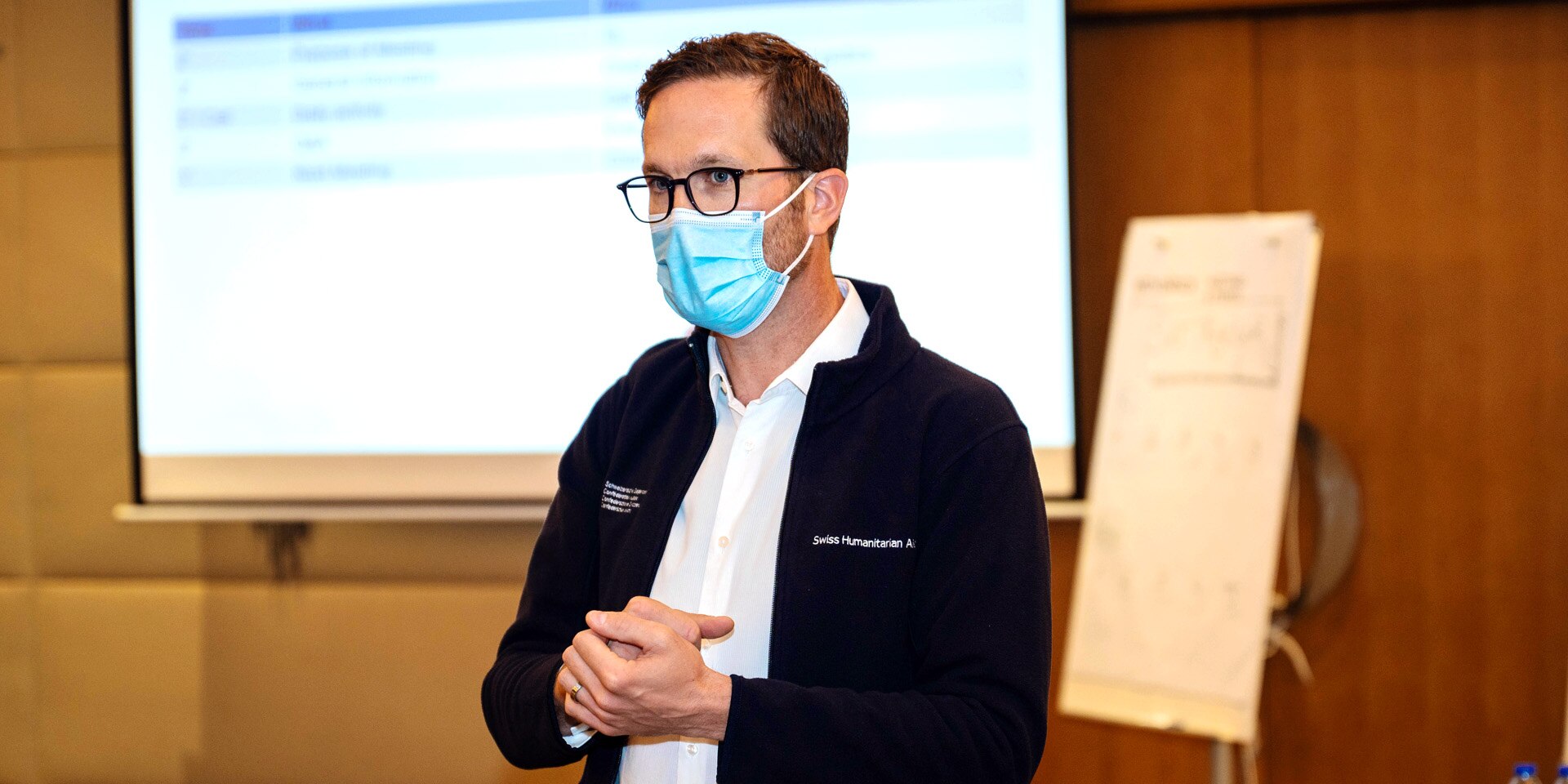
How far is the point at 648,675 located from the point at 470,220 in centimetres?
185

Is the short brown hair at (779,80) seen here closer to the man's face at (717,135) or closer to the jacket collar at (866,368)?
the man's face at (717,135)

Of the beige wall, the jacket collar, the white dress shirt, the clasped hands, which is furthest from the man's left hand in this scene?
the beige wall

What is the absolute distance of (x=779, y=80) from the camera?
120 centimetres

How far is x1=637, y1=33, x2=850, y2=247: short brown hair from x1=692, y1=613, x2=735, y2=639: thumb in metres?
0.50

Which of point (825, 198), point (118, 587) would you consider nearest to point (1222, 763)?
point (825, 198)

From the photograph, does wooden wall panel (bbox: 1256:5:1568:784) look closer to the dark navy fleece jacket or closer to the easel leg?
the easel leg

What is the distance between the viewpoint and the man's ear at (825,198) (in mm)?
1265

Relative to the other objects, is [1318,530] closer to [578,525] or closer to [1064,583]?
[1064,583]

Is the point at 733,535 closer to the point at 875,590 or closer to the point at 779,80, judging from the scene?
the point at 875,590

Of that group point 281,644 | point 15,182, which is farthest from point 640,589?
point 15,182

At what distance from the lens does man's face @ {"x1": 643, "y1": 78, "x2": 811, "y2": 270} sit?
119 cm

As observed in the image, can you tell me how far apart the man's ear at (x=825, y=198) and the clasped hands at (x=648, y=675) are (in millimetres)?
465

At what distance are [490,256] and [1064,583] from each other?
5.00 feet

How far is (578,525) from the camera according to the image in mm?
1327
